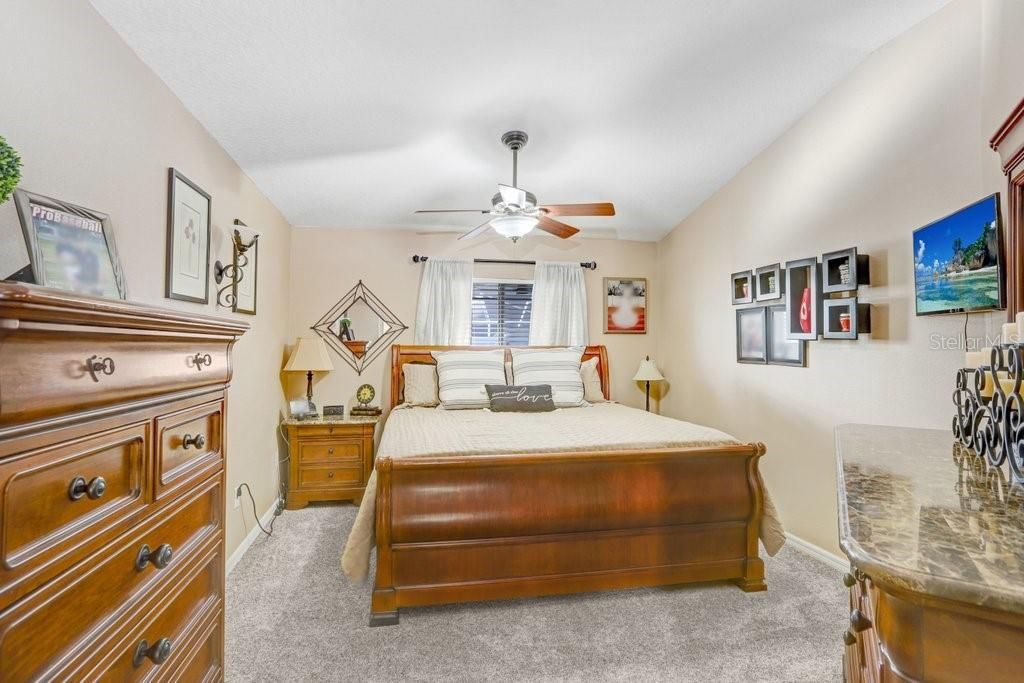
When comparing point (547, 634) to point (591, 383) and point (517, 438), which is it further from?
point (591, 383)

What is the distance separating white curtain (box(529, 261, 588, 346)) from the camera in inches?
177

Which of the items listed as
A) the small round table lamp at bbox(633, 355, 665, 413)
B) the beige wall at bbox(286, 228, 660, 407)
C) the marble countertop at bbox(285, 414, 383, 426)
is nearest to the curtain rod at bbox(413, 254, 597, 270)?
the beige wall at bbox(286, 228, 660, 407)

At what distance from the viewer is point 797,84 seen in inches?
106

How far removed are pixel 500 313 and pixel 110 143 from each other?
3.20 metres

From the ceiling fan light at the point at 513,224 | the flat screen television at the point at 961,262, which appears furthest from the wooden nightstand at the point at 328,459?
the flat screen television at the point at 961,262

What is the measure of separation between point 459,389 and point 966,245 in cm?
309

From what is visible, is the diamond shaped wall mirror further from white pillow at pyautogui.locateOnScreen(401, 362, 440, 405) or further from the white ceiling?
the white ceiling

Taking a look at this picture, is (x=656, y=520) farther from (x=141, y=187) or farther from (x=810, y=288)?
(x=141, y=187)

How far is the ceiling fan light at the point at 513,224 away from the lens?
2771 mm

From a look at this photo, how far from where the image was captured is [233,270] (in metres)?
2.73

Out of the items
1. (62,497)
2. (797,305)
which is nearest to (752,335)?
(797,305)

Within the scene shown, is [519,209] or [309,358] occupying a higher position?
[519,209]

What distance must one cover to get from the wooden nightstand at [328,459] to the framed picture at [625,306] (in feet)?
8.21

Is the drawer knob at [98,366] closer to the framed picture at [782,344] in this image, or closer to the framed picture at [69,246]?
the framed picture at [69,246]
